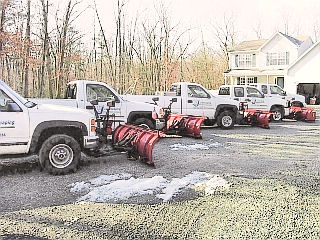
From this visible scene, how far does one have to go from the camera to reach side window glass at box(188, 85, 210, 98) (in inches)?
541

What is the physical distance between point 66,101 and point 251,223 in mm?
7008

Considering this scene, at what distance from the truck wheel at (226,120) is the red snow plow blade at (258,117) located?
1.19 meters

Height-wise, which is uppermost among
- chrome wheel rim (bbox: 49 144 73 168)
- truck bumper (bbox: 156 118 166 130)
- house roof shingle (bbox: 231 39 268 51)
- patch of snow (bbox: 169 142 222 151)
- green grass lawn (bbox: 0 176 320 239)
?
house roof shingle (bbox: 231 39 268 51)

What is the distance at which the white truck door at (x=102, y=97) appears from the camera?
1007 cm

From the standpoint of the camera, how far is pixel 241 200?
16.5 feet

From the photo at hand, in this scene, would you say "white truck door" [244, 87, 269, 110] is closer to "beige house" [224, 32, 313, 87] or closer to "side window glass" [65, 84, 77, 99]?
"side window glass" [65, 84, 77, 99]

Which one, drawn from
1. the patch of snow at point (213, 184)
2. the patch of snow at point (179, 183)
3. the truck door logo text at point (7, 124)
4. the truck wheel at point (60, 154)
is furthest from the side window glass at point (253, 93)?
the truck door logo text at point (7, 124)

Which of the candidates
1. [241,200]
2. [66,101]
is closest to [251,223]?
[241,200]

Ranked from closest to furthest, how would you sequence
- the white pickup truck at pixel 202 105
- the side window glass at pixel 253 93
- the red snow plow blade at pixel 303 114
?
1. the white pickup truck at pixel 202 105
2. the side window glass at pixel 253 93
3. the red snow plow blade at pixel 303 114

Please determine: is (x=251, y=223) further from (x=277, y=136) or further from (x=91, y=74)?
(x=91, y=74)

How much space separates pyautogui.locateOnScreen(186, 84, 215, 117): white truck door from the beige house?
23.8m

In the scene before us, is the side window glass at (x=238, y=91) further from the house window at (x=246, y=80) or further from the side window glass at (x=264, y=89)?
the house window at (x=246, y=80)

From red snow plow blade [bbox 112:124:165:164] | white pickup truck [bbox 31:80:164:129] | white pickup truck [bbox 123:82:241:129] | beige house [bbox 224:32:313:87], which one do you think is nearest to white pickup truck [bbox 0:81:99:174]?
red snow plow blade [bbox 112:124:165:164]

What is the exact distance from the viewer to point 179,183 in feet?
19.3
